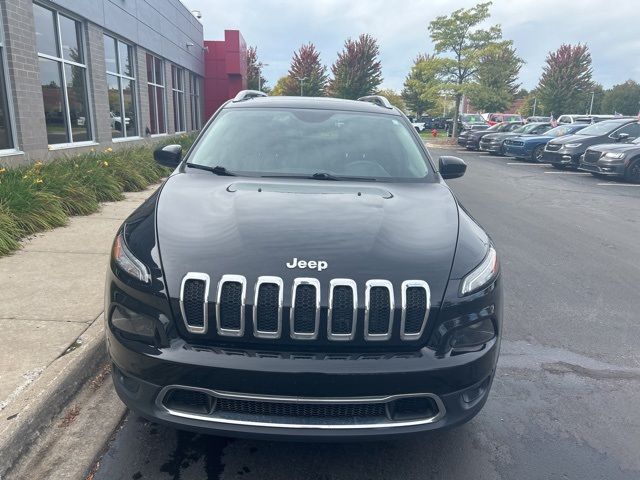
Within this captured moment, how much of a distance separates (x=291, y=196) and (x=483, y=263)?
1098 millimetres

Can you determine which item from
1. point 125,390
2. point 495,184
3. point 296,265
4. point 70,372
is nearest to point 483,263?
point 296,265

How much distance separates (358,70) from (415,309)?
193 ft

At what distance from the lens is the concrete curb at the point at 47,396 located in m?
2.46

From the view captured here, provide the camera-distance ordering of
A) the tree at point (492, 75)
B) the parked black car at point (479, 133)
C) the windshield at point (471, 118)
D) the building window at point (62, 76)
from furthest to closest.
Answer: the windshield at point (471, 118) < the tree at point (492, 75) < the parked black car at point (479, 133) < the building window at point (62, 76)

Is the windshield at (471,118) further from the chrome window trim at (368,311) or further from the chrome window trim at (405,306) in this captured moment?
the chrome window trim at (368,311)

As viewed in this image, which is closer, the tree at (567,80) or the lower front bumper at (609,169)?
the lower front bumper at (609,169)

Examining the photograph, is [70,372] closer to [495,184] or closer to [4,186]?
[4,186]

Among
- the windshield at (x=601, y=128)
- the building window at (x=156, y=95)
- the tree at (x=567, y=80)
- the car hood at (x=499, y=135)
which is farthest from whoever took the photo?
the tree at (x=567, y=80)

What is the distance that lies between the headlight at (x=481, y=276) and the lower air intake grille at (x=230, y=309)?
3.23 ft

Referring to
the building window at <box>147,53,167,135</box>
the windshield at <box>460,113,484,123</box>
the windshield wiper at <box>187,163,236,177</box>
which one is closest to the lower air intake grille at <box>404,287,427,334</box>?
the windshield wiper at <box>187,163,236,177</box>

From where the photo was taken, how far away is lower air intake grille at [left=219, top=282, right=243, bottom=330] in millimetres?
2117

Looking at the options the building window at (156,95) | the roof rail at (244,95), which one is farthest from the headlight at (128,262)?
the building window at (156,95)

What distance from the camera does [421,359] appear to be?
2.15 metres

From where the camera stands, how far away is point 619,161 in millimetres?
14508
